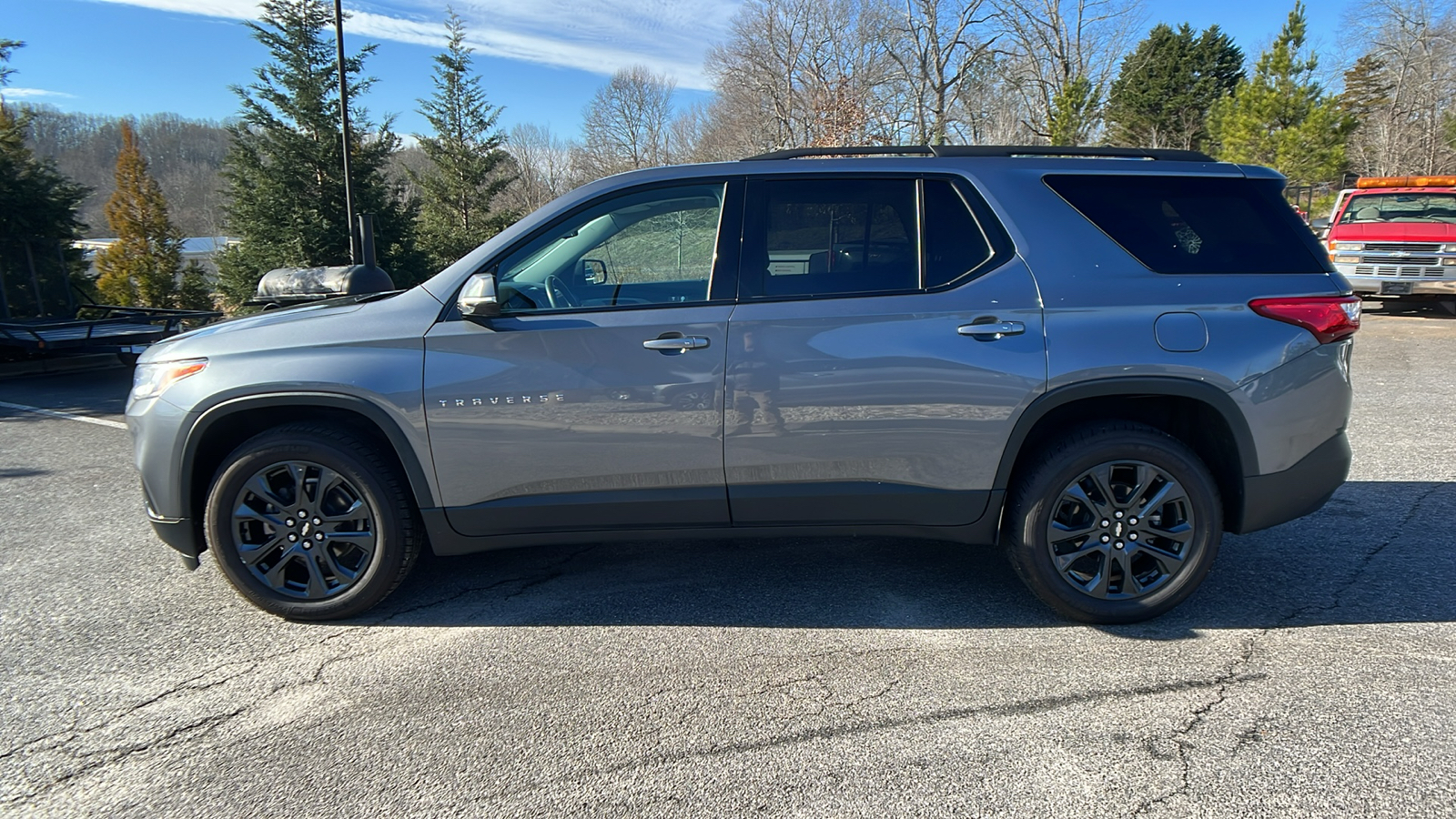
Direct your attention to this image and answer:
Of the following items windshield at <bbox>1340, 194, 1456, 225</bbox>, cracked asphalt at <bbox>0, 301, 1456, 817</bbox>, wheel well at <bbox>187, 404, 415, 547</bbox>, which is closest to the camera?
cracked asphalt at <bbox>0, 301, 1456, 817</bbox>

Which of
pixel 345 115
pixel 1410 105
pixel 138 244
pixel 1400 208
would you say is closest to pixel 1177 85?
pixel 1410 105

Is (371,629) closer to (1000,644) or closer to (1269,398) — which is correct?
(1000,644)

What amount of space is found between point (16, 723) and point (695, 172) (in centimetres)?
320

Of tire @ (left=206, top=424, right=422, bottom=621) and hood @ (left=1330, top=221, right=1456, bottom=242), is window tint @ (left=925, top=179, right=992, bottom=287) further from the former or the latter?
hood @ (left=1330, top=221, right=1456, bottom=242)

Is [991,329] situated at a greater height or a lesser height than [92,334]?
lesser

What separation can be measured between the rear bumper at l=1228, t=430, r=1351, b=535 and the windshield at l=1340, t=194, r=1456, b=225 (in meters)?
14.3

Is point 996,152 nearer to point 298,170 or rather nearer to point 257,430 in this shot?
point 257,430

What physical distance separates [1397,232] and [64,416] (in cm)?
1886

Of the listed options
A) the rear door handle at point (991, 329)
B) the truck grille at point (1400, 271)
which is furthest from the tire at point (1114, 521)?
the truck grille at point (1400, 271)

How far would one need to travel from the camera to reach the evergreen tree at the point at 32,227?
45.2ft

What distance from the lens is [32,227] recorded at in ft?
46.1

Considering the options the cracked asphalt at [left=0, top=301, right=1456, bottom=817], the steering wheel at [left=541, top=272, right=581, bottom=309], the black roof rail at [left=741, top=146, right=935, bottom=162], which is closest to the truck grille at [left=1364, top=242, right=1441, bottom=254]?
the cracked asphalt at [left=0, top=301, right=1456, bottom=817]

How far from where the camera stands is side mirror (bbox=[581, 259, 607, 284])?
Result: 11.8 feet

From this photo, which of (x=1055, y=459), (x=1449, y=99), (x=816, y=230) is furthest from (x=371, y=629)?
(x=1449, y=99)
